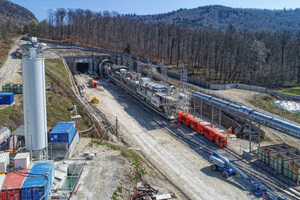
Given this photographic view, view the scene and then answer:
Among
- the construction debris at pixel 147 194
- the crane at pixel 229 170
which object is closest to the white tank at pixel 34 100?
the construction debris at pixel 147 194

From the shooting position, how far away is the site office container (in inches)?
660

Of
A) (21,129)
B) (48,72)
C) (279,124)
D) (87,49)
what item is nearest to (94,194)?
(21,129)

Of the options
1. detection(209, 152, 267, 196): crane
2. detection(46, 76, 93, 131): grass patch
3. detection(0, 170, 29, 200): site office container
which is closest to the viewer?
detection(0, 170, 29, 200): site office container

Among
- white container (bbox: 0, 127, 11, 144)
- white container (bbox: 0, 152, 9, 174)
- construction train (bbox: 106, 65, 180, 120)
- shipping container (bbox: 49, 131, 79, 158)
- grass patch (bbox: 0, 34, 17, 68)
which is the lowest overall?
shipping container (bbox: 49, 131, 79, 158)

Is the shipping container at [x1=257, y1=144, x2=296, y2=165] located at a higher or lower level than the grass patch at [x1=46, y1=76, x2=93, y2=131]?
lower

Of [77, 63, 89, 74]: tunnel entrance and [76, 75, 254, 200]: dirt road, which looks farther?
[77, 63, 89, 74]: tunnel entrance

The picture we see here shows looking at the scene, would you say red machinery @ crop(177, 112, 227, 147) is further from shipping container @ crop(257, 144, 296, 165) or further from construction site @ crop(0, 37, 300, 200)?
shipping container @ crop(257, 144, 296, 165)

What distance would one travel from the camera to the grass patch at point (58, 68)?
51.0 m

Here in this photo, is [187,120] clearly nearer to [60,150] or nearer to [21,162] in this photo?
[60,150]

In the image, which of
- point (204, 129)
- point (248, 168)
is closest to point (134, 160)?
point (248, 168)

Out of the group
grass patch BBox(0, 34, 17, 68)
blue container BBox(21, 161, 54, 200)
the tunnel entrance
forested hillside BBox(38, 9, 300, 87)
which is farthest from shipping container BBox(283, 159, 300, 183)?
the tunnel entrance

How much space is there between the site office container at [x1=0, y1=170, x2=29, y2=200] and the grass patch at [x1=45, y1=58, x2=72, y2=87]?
32.4 metres

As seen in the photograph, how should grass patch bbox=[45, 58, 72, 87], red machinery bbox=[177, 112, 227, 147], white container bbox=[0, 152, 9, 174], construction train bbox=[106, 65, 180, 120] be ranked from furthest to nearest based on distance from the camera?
grass patch bbox=[45, 58, 72, 87], construction train bbox=[106, 65, 180, 120], red machinery bbox=[177, 112, 227, 147], white container bbox=[0, 152, 9, 174]

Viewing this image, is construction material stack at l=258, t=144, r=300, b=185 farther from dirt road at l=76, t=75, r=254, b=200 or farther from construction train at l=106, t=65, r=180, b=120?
construction train at l=106, t=65, r=180, b=120
